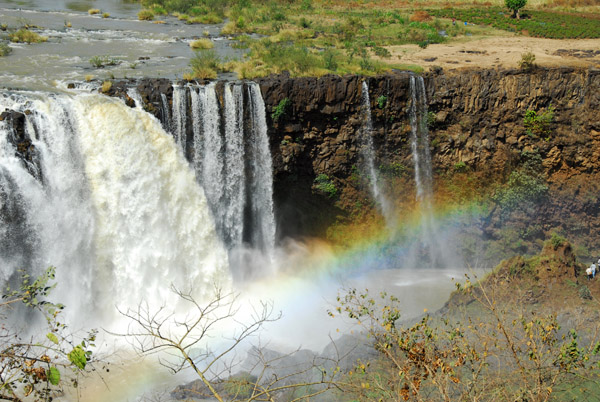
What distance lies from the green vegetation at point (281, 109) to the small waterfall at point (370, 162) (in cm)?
313

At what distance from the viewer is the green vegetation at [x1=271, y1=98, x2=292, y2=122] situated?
1975cm

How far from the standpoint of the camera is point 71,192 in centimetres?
1627

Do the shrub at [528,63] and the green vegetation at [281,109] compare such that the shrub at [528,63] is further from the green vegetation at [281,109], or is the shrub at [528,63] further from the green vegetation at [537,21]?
the green vegetation at [537,21]

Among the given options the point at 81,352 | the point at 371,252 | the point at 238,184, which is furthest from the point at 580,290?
the point at 81,352

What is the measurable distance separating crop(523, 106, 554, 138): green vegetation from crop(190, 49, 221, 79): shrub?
13150 millimetres

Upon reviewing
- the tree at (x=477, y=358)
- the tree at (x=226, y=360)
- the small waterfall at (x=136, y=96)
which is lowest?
the tree at (x=226, y=360)

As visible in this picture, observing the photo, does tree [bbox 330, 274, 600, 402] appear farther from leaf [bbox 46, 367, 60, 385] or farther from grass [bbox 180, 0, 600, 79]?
grass [bbox 180, 0, 600, 79]

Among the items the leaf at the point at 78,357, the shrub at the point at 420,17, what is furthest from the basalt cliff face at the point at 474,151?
the shrub at the point at 420,17

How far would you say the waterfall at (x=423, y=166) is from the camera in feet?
70.5

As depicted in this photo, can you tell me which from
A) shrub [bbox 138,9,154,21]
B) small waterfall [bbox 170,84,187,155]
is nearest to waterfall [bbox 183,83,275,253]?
small waterfall [bbox 170,84,187,155]

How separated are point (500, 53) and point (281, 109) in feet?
44.9

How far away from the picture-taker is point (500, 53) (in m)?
26.9

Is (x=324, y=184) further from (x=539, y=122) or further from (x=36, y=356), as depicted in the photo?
(x=36, y=356)

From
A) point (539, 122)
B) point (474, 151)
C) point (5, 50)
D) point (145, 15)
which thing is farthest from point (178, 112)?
point (145, 15)
